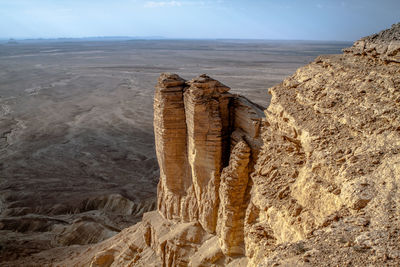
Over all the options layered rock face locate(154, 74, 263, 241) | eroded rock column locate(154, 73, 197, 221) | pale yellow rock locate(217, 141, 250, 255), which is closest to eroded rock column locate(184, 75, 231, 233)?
layered rock face locate(154, 74, 263, 241)

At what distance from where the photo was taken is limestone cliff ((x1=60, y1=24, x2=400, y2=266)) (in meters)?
4.47

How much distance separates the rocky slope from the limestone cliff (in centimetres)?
2

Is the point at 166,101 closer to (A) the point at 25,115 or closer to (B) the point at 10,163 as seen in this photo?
(B) the point at 10,163

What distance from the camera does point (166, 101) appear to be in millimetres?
10977

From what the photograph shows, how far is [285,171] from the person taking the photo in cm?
701

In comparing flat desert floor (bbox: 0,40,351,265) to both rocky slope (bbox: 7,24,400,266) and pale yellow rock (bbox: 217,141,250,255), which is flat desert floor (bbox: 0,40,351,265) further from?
pale yellow rock (bbox: 217,141,250,255)

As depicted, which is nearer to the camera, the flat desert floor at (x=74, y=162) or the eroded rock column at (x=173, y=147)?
the eroded rock column at (x=173, y=147)

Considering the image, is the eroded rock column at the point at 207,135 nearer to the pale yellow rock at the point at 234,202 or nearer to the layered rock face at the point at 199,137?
the layered rock face at the point at 199,137

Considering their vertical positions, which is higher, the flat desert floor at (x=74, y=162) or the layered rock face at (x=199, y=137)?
the layered rock face at (x=199, y=137)

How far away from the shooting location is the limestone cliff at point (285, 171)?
447 centimetres

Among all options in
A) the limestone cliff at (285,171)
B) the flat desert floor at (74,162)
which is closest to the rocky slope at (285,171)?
the limestone cliff at (285,171)

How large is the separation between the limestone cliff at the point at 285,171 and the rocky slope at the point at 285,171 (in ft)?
0.08

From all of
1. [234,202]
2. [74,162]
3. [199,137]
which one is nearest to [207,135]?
[199,137]

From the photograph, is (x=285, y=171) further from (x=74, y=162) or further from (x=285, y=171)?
(x=74, y=162)
